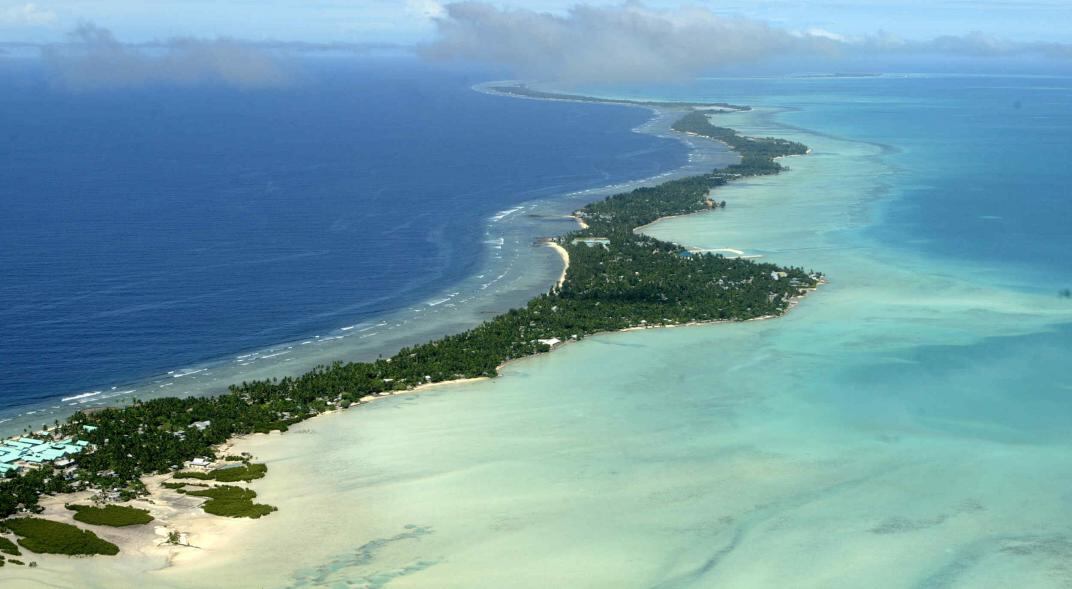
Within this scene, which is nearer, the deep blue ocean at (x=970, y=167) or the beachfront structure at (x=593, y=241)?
the beachfront structure at (x=593, y=241)

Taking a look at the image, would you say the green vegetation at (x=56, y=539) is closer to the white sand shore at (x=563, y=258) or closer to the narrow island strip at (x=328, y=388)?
the narrow island strip at (x=328, y=388)

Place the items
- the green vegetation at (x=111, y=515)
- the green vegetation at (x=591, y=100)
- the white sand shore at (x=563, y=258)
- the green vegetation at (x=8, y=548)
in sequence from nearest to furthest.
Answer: the green vegetation at (x=8, y=548)
the green vegetation at (x=111, y=515)
the white sand shore at (x=563, y=258)
the green vegetation at (x=591, y=100)

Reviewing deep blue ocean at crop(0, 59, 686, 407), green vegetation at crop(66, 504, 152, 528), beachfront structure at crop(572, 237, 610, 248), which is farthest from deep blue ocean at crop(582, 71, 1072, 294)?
green vegetation at crop(66, 504, 152, 528)

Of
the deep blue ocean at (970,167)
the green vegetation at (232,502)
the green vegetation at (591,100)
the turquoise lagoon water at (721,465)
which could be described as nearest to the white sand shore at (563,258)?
the turquoise lagoon water at (721,465)

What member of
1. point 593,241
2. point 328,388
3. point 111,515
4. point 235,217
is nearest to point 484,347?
point 328,388

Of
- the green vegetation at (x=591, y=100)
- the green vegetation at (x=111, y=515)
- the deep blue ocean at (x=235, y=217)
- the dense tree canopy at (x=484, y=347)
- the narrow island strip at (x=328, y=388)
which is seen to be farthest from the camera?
the green vegetation at (x=591, y=100)

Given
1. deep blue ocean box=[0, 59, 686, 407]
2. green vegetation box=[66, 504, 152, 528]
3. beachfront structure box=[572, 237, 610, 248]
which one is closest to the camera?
green vegetation box=[66, 504, 152, 528]

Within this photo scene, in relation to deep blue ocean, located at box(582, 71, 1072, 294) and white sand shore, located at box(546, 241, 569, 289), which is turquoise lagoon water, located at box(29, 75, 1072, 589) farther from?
deep blue ocean, located at box(582, 71, 1072, 294)
